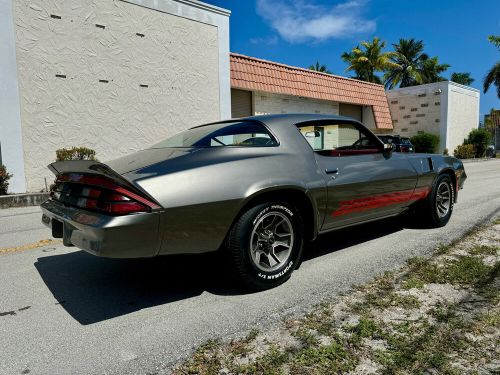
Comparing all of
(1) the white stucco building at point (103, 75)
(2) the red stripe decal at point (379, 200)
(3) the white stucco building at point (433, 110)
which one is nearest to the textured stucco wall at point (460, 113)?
(3) the white stucco building at point (433, 110)

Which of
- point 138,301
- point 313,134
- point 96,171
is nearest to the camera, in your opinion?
point 96,171

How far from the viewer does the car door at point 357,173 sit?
3650 mm

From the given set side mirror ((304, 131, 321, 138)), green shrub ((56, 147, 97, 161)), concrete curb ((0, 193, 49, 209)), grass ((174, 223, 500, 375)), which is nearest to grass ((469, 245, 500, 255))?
grass ((174, 223, 500, 375))

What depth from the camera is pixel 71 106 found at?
10.4 meters

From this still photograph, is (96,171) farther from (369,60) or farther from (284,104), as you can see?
(369,60)

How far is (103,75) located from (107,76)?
0.38 ft

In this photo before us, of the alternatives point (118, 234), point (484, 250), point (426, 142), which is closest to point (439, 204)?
point (484, 250)

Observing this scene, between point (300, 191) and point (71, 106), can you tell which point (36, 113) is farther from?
point (300, 191)

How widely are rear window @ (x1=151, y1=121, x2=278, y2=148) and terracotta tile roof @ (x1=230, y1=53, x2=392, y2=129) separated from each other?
11176mm

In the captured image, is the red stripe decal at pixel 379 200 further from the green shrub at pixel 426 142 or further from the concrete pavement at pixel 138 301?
the green shrub at pixel 426 142

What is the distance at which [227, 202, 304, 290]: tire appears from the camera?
2.94m

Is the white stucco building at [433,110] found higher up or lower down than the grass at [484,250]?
higher up

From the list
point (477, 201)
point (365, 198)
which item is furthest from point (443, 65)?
point (365, 198)

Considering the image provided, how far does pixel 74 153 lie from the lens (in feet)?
32.7
